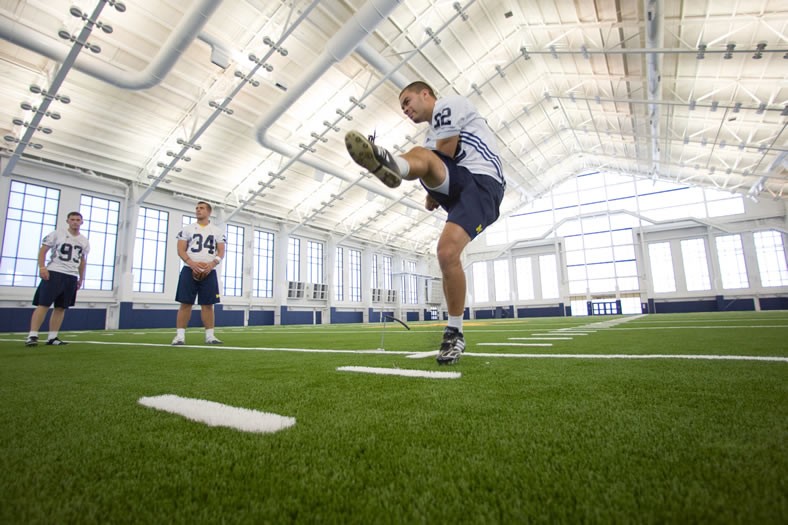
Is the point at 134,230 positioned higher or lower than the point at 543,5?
lower

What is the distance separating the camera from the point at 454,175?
7.82 ft

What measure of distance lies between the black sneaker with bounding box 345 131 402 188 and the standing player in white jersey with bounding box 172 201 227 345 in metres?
3.23

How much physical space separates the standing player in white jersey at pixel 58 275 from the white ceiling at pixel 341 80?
606 cm

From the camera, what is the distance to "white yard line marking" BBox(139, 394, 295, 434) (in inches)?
39.7

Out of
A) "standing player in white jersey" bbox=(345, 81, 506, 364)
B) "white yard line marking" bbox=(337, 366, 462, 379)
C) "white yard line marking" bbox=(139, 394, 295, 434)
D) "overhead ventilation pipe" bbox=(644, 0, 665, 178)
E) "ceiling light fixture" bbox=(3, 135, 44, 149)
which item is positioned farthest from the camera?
"ceiling light fixture" bbox=(3, 135, 44, 149)

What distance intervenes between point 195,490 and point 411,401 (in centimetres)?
72

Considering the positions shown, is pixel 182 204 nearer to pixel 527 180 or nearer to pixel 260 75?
pixel 260 75

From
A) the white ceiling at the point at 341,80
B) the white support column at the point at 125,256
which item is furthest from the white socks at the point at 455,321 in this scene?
the white support column at the point at 125,256

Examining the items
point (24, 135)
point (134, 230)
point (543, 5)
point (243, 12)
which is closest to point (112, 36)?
point (243, 12)

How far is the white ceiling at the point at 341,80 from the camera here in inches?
385

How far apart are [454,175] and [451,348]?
1.05 meters

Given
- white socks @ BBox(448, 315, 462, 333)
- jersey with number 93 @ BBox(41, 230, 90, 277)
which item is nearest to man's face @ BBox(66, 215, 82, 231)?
jersey with number 93 @ BBox(41, 230, 90, 277)

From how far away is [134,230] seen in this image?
15539 mm

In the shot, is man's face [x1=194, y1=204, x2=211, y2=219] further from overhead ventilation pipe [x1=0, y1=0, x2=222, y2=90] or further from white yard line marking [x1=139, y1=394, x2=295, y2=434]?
overhead ventilation pipe [x1=0, y1=0, x2=222, y2=90]
